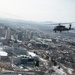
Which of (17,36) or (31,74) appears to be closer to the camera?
(31,74)

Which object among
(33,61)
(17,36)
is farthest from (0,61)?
(17,36)

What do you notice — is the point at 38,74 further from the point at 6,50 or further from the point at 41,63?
the point at 6,50

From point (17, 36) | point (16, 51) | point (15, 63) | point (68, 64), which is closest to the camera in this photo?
point (15, 63)

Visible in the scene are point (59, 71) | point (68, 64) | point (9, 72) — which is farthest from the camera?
point (68, 64)

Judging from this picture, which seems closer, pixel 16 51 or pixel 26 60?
pixel 26 60

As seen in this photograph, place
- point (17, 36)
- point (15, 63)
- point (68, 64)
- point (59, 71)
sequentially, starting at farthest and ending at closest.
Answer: point (17, 36)
point (68, 64)
point (15, 63)
point (59, 71)

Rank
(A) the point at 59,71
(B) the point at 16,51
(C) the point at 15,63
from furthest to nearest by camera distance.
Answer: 1. (B) the point at 16,51
2. (C) the point at 15,63
3. (A) the point at 59,71

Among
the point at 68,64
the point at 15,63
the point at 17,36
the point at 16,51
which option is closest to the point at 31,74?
the point at 15,63

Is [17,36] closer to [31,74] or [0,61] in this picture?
[0,61]
